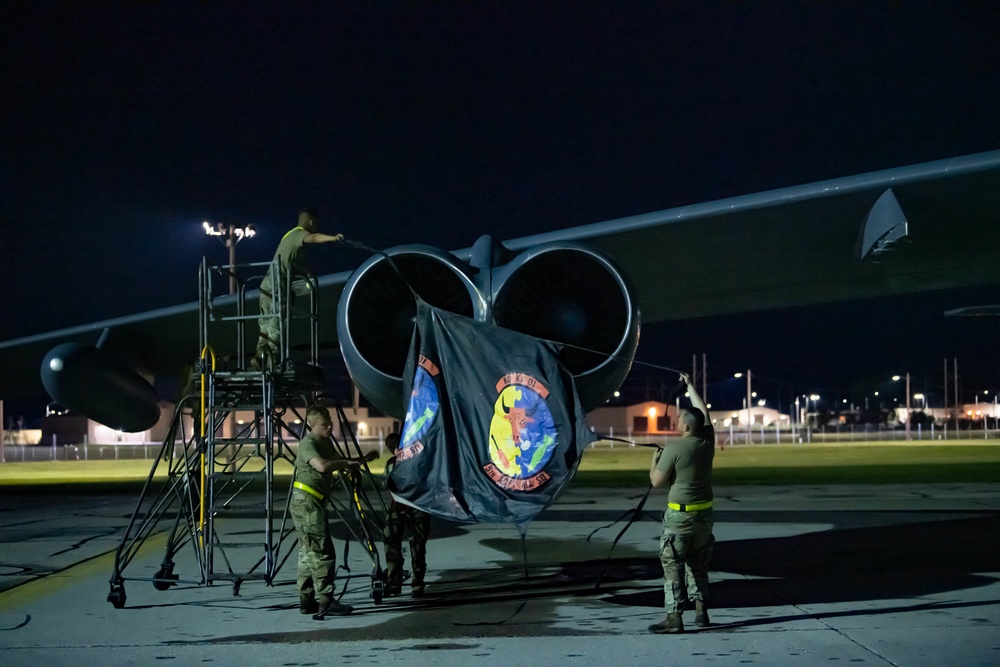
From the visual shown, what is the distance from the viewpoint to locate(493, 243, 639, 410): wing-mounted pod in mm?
7785

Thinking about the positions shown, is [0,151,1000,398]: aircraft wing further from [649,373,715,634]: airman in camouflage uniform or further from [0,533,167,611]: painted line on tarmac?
[0,533,167,611]: painted line on tarmac

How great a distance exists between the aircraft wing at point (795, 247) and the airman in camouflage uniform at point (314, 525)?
2404 millimetres

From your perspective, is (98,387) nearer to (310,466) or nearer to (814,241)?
(310,466)

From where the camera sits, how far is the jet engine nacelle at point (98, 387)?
34.3ft

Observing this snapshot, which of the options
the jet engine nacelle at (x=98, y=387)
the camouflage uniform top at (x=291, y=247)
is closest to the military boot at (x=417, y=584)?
the camouflage uniform top at (x=291, y=247)

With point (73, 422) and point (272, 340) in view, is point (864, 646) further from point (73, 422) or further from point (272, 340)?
point (73, 422)

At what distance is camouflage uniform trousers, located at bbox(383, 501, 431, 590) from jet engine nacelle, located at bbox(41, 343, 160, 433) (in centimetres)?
434

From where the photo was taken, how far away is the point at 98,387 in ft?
35.0

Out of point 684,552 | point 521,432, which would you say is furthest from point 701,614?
point 521,432

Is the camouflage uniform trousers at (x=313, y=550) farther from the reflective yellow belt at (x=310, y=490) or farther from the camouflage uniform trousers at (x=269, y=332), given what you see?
the camouflage uniform trousers at (x=269, y=332)

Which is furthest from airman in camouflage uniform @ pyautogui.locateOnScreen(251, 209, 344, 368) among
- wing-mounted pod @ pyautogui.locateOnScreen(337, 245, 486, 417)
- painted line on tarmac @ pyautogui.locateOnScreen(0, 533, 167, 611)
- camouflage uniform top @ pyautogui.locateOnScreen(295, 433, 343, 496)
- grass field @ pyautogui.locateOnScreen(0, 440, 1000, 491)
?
grass field @ pyautogui.locateOnScreen(0, 440, 1000, 491)

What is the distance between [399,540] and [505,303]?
215 centimetres

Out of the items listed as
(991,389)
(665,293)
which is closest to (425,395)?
(665,293)

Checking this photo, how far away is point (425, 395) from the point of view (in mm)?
7336
